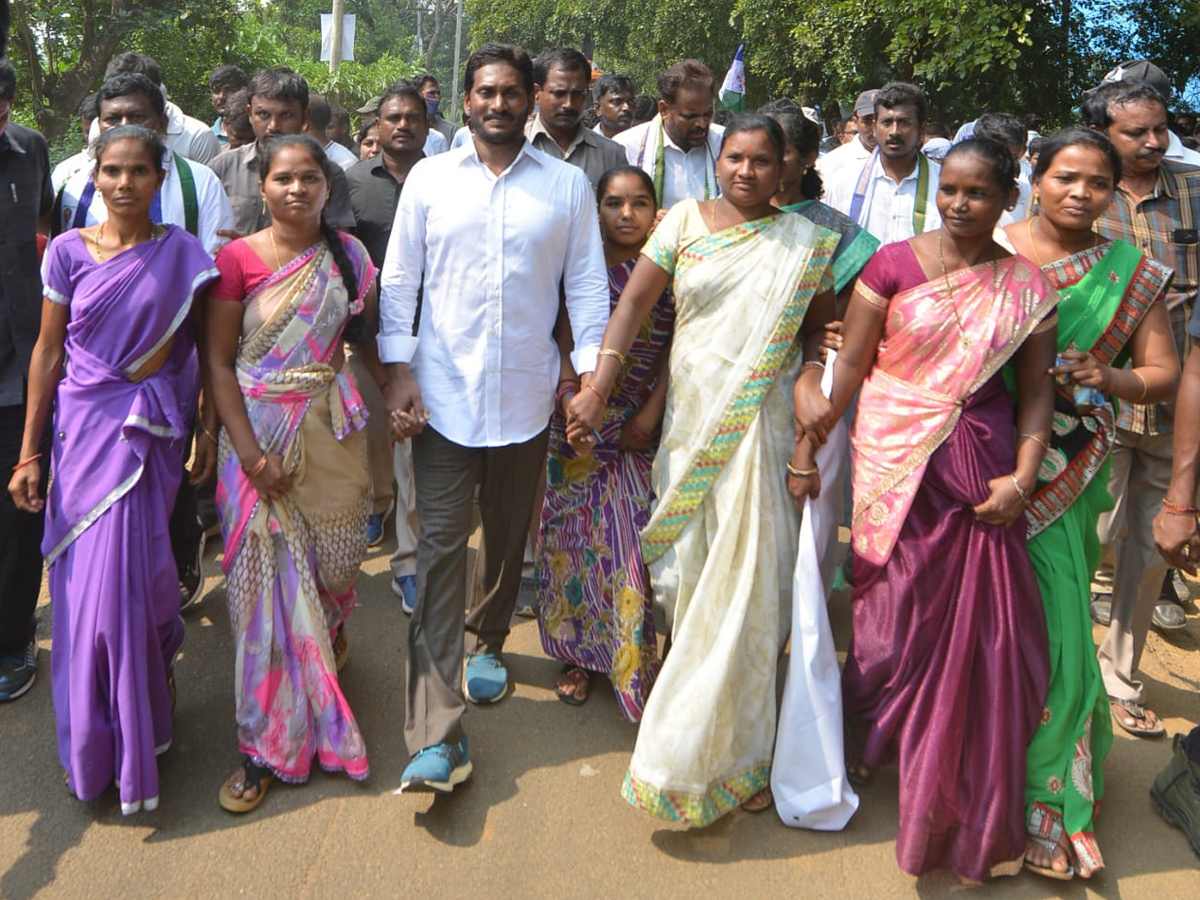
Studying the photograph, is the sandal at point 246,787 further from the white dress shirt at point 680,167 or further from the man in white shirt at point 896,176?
the man in white shirt at point 896,176

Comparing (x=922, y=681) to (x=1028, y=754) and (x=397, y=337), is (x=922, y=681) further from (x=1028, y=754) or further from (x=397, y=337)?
(x=397, y=337)

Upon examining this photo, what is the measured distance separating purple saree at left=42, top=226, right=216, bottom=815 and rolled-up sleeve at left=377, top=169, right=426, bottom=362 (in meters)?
0.52

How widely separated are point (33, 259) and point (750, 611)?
106 inches

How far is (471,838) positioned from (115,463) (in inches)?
58.0

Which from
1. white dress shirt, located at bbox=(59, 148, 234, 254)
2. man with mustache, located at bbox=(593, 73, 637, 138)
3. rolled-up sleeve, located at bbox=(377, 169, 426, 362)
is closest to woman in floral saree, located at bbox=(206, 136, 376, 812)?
rolled-up sleeve, located at bbox=(377, 169, 426, 362)

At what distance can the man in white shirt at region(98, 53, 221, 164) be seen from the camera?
484 centimetres

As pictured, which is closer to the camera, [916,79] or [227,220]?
[227,220]

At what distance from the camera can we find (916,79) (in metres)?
13.8

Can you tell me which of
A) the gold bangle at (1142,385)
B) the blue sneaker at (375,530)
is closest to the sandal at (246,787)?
the blue sneaker at (375,530)

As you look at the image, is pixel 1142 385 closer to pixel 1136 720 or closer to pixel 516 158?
pixel 1136 720

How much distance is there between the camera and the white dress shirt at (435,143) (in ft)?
22.4

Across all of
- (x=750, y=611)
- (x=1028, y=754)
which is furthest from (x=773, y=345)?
(x=1028, y=754)

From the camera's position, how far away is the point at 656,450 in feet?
11.3

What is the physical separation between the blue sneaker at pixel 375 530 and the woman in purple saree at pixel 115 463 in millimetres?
1825
